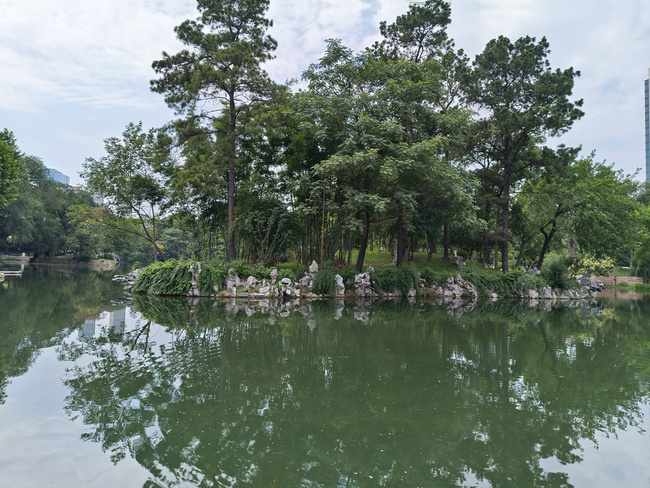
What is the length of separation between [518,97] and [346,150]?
10466 millimetres

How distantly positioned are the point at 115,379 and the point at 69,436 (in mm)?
1514

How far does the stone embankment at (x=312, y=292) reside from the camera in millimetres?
14617

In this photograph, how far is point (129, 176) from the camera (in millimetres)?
19234

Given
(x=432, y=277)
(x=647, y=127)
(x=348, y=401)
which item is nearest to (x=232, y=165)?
(x=432, y=277)

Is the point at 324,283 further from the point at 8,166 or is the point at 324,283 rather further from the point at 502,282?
the point at 8,166

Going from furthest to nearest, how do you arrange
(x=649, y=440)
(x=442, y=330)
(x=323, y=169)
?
(x=323, y=169)
(x=442, y=330)
(x=649, y=440)

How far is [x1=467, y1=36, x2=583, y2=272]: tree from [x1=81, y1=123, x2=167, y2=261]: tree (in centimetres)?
1593

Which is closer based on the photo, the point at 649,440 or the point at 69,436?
the point at 69,436

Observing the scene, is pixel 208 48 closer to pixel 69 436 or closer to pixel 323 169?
pixel 323 169

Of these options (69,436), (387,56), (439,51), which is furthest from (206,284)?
(439,51)

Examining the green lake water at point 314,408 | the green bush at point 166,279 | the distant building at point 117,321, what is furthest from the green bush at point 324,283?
the distant building at point 117,321

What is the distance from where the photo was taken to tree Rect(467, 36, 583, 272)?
1819cm

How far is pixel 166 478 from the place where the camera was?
2875 mm

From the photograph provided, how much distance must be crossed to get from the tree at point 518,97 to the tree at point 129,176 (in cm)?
1593
